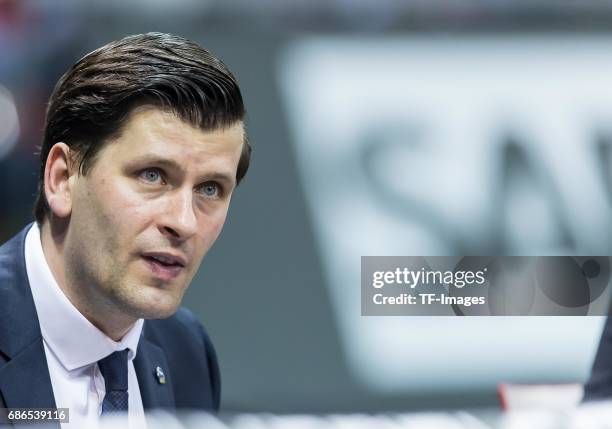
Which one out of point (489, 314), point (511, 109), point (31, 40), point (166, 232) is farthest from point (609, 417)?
point (31, 40)

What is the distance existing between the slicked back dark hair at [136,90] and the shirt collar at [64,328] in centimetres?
17

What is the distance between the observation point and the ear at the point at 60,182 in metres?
1.18

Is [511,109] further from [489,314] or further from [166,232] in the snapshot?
[166,232]

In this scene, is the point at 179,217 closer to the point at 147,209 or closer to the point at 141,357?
the point at 147,209

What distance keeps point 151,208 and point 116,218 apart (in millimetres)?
53

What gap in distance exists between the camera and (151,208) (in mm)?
1108

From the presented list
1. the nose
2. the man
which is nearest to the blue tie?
the man

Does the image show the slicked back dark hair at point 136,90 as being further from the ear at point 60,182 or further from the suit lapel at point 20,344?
the suit lapel at point 20,344

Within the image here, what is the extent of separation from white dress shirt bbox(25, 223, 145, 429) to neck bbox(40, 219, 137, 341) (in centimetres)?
1

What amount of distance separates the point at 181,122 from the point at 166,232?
132mm

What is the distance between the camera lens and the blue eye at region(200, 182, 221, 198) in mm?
1153

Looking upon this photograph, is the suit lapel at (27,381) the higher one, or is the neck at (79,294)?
the neck at (79,294)

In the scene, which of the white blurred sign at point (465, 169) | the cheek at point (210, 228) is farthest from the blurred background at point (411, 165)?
the cheek at point (210, 228)

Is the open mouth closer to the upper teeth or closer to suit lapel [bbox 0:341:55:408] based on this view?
the upper teeth
